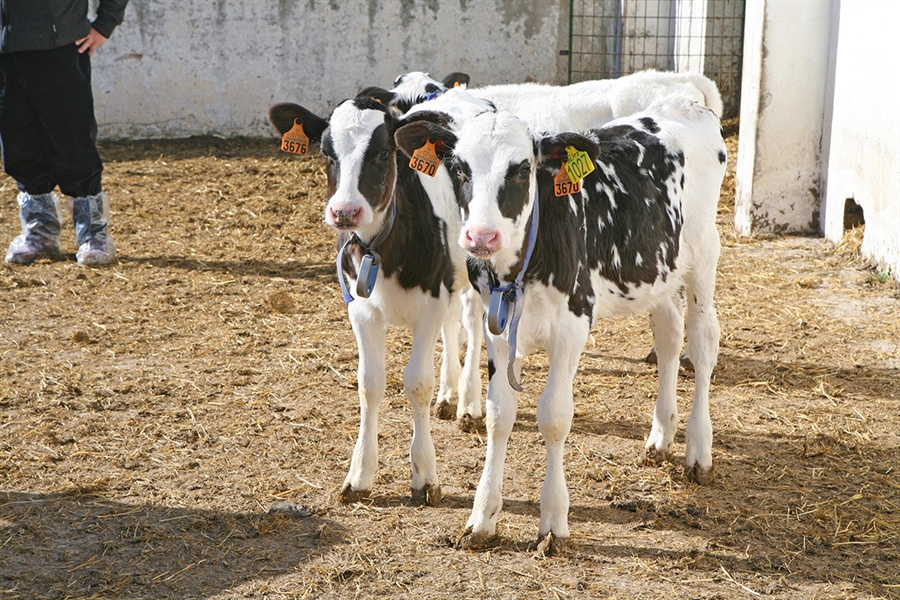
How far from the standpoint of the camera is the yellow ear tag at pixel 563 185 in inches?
145

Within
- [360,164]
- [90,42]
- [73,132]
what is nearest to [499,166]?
[360,164]

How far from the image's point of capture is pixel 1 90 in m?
7.48

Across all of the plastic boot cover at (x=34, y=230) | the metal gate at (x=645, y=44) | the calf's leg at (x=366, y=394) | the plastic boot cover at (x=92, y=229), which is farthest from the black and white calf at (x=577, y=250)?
the metal gate at (x=645, y=44)

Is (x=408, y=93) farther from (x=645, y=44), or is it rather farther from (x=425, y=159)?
(x=645, y=44)

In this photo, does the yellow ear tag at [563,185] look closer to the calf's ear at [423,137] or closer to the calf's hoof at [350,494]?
the calf's ear at [423,137]

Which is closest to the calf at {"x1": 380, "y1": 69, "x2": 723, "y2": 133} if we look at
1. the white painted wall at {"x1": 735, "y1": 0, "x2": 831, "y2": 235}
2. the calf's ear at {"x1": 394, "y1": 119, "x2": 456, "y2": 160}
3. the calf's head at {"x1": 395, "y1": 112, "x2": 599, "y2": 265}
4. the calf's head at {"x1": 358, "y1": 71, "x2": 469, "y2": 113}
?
the calf's head at {"x1": 358, "y1": 71, "x2": 469, "y2": 113}

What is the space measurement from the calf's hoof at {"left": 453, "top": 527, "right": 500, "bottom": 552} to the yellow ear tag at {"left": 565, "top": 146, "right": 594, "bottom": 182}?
1.47m

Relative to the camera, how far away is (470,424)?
4992 mm

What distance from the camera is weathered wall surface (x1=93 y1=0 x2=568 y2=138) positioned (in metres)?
12.7

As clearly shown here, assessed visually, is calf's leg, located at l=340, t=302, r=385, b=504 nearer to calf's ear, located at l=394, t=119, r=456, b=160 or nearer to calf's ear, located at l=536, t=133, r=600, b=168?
calf's ear, located at l=394, t=119, r=456, b=160

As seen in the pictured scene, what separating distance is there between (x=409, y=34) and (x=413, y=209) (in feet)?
30.5

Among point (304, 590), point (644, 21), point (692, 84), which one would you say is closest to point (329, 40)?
point (644, 21)

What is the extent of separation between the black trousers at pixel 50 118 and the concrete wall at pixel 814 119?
19.2ft

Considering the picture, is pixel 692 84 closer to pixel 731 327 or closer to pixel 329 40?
pixel 731 327
